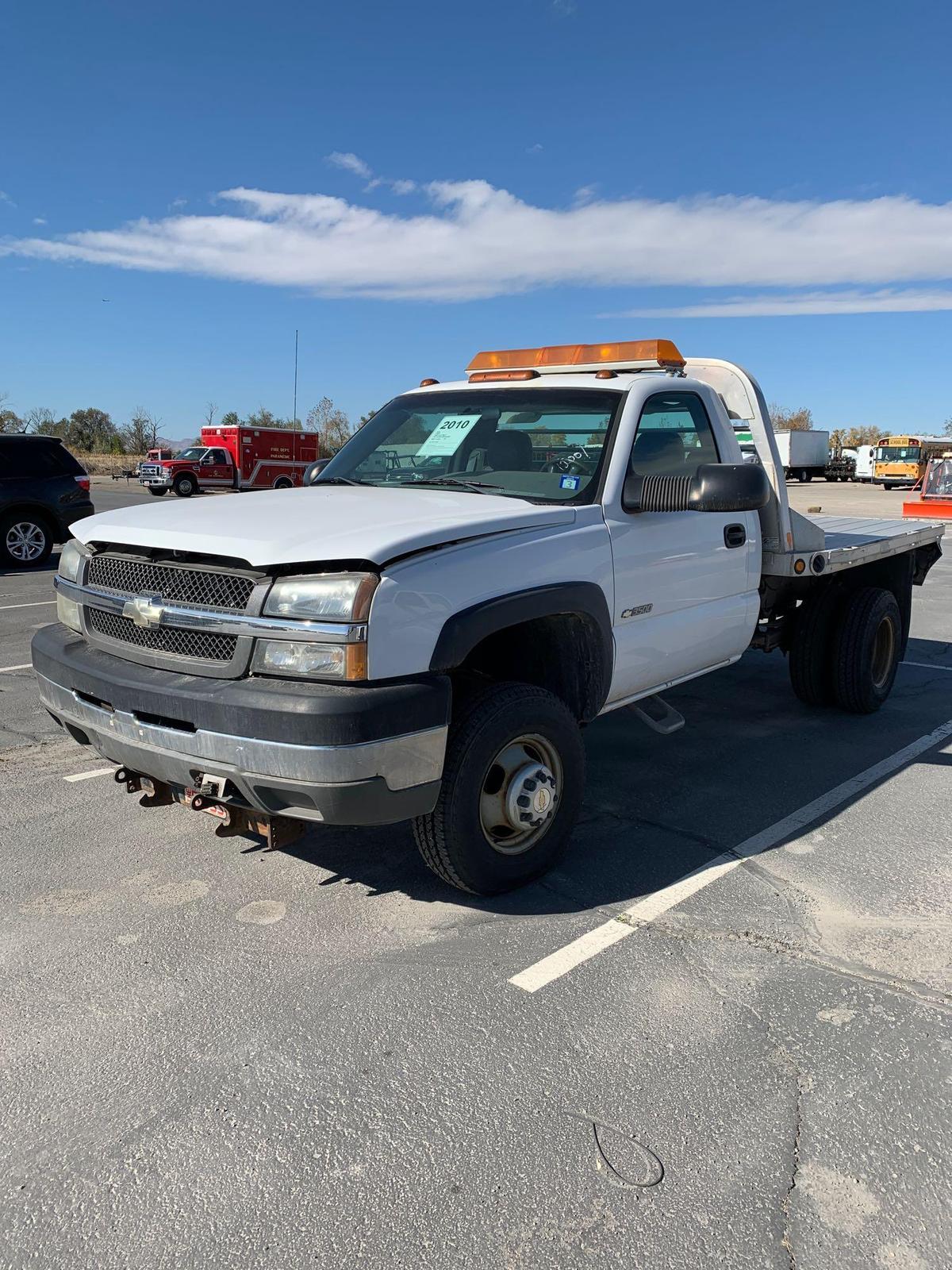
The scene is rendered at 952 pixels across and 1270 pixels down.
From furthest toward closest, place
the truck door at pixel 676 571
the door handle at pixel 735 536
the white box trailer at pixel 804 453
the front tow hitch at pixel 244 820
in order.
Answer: the white box trailer at pixel 804 453, the door handle at pixel 735 536, the truck door at pixel 676 571, the front tow hitch at pixel 244 820

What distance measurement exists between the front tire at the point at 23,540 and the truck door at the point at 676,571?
11255 millimetres

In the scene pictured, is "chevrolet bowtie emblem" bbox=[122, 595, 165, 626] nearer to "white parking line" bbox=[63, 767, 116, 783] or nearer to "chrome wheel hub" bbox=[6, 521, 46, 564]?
"white parking line" bbox=[63, 767, 116, 783]

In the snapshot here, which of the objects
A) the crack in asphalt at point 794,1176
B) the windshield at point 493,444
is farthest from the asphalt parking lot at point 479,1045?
the windshield at point 493,444

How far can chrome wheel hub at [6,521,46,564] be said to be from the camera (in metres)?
13.5

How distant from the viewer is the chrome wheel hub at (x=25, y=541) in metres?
13.5

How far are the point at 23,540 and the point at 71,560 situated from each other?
1068 centimetres

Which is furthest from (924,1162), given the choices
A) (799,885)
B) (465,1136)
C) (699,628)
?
(699,628)

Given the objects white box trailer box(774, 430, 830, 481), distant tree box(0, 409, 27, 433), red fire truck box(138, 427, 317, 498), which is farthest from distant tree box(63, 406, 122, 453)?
white box trailer box(774, 430, 830, 481)

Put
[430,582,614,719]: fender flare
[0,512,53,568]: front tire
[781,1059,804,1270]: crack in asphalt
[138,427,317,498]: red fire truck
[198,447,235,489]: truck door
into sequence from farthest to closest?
1. [198,447,235,489]: truck door
2. [138,427,317,498]: red fire truck
3. [0,512,53,568]: front tire
4. [430,582,614,719]: fender flare
5. [781,1059,804,1270]: crack in asphalt

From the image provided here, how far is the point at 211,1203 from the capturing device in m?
2.26

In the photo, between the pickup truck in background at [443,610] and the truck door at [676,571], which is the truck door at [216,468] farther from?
the truck door at [676,571]

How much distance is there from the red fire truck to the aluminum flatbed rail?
3072 cm

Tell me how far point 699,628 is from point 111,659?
2.63m

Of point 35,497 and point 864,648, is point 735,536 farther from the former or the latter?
point 35,497
